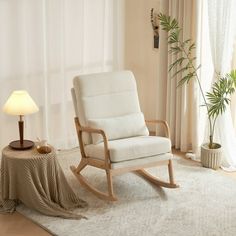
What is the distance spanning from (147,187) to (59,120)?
148cm

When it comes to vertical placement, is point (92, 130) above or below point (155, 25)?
below

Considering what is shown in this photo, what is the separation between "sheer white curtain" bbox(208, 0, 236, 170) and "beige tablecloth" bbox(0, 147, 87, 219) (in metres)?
1.67

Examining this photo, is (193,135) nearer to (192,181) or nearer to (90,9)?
(192,181)

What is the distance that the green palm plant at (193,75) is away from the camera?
4719 millimetres

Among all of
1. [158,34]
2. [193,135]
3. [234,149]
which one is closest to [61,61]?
[158,34]

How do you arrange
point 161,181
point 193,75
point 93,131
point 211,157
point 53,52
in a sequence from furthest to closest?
point 53,52 → point 193,75 → point 211,157 → point 161,181 → point 93,131

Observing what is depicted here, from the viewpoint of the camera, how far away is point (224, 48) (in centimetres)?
484

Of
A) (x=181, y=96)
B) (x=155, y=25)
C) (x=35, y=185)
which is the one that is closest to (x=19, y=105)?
(x=35, y=185)

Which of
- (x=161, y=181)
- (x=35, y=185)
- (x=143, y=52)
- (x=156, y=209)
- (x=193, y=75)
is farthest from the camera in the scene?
(x=143, y=52)

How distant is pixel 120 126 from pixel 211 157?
1.00 m

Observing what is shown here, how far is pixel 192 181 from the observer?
4551 millimetres

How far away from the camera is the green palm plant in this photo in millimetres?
4719

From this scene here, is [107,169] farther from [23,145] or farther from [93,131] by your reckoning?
[23,145]

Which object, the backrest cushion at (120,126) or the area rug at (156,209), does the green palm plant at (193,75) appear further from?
the backrest cushion at (120,126)
